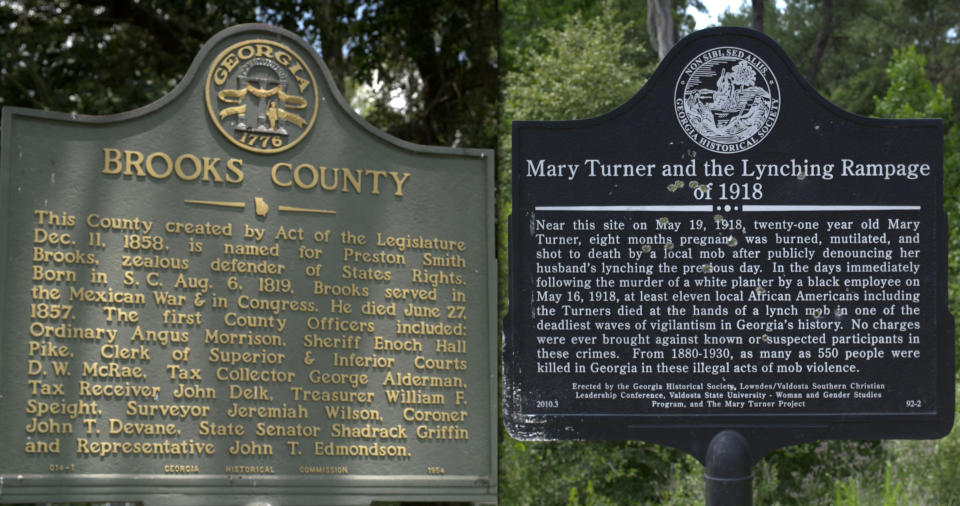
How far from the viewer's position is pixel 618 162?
196 inches

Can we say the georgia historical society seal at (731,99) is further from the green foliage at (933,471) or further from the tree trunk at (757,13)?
the green foliage at (933,471)

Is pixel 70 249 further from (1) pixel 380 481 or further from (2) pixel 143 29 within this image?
(2) pixel 143 29

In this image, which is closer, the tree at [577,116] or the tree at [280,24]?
the tree at [280,24]

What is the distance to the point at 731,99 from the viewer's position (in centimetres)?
497

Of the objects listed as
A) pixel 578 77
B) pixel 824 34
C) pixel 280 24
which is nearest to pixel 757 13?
pixel 578 77

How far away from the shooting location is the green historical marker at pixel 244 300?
489cm

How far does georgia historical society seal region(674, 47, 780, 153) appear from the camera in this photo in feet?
16.3

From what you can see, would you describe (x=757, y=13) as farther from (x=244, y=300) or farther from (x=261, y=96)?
(x=244, y=300)

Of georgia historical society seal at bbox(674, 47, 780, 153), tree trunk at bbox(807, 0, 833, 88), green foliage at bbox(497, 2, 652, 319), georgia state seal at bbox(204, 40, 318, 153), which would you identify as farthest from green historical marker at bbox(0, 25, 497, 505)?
tree trunk at bbox(807, 0, 833, 88)

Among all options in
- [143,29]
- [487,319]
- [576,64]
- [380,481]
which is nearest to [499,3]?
[576,64]

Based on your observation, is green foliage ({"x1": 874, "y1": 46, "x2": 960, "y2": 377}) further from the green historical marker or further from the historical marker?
the green historical marker

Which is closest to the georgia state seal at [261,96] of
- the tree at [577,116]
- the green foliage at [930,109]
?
the tree at [577,116]

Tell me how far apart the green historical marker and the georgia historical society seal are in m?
1.28

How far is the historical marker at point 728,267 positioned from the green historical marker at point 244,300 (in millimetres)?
729
